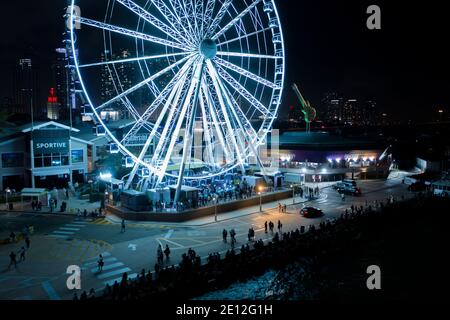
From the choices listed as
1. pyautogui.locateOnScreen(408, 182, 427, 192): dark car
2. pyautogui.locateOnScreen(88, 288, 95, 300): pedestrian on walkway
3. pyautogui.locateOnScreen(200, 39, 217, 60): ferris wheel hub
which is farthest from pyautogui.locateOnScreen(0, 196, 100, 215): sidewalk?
pyautogui.locateOnScreen(408, 182, 427, 192): dark car

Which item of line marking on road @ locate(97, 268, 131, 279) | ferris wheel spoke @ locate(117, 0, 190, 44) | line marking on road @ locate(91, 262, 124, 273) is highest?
ferris wheel spoke @ locate(117, 0, 190, 44)

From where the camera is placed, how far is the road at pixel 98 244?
23891 mm

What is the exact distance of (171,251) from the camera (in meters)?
29.6

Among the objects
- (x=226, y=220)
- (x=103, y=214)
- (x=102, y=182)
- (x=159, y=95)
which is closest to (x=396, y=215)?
(x=226, y=220)

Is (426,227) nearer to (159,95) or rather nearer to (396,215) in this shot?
(396,215)

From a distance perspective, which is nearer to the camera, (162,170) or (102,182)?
(162,170)

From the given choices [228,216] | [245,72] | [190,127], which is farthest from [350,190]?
[190,127]

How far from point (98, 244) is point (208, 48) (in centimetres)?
1960

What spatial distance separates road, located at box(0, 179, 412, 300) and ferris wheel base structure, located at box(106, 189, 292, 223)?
3.70ft

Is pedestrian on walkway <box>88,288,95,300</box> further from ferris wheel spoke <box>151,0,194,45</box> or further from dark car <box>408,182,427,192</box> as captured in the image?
dark car <box>408,182,427,192</box>

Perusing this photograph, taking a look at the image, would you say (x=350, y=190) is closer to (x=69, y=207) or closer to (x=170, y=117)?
(x=170, y=117)

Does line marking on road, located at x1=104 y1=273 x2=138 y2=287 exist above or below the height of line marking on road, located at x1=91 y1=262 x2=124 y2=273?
below

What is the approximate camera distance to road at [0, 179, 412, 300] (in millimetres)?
23891
